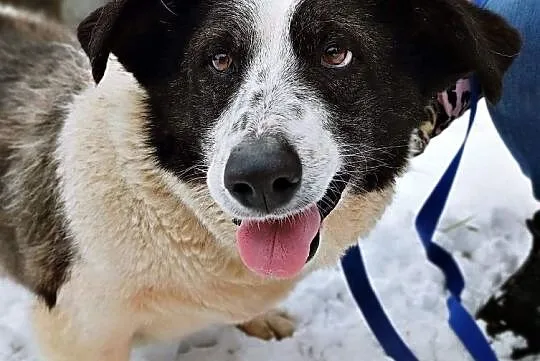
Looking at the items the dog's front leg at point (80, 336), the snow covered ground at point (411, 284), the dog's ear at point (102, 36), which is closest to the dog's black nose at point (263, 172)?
the dog's ear at point (102, 36)

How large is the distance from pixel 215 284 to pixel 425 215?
80 centimetres

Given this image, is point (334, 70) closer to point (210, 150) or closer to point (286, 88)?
point (286, 88)

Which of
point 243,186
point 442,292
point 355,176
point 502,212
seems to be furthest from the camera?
point 502,212

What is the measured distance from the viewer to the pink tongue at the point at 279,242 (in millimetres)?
1850

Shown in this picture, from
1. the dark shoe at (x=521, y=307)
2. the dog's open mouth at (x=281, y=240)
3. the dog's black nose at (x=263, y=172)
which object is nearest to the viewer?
the dog's black nose at (x=263, y=172)

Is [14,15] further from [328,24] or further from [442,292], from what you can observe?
[442,292]

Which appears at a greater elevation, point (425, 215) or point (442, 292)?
point (425, 215)

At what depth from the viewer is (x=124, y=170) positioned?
2.00 metres

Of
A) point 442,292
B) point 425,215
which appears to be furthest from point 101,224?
point 442,292

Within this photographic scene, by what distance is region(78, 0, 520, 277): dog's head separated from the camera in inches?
67.0

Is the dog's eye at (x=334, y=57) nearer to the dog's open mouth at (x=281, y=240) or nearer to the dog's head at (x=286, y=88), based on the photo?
the dog's head at (x=286, y=88)

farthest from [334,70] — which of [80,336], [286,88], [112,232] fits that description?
[80,336]

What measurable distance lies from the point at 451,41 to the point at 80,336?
109 cm

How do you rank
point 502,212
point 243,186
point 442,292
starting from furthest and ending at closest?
point 502,212 → point 442,292 → point 243,186
